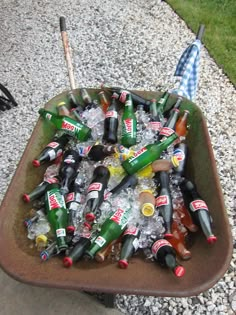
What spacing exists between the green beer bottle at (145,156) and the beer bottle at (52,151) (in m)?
0.43

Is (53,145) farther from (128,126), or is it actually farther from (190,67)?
(190,67)

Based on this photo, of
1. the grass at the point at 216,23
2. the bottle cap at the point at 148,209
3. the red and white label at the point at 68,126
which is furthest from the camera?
the grass at the point at 216,23

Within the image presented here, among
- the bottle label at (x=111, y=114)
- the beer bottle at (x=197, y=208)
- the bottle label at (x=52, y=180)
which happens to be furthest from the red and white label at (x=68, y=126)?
the beer bottle at (x=197, y=208)

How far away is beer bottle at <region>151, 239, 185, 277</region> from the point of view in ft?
4.95

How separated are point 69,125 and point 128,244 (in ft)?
2.86

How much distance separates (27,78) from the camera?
4172mm

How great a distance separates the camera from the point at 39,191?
1938 millimetres

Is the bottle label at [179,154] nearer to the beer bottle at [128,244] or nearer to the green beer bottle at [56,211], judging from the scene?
the beer bottle at [128,244]

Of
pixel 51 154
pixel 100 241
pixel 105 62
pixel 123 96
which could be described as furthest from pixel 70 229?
pixel 105 62

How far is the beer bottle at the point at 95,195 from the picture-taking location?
180 cm

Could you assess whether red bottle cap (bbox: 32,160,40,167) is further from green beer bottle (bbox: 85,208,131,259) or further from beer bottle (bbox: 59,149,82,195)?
green beer bottle (bbox: 85,208,131,259)

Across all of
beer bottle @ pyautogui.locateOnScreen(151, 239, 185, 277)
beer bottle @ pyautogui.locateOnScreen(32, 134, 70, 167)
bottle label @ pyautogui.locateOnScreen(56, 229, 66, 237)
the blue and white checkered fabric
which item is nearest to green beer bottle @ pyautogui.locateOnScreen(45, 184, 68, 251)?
bottle label @ pyautogui.locateOnScreen(56, 229, 66, 237)

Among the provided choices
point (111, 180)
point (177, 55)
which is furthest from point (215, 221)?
point (177, 55)

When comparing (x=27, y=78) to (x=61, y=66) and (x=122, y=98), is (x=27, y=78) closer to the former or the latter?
(x=61, y=66)
